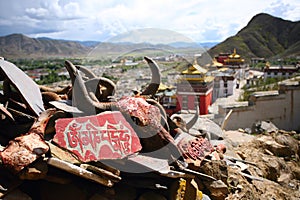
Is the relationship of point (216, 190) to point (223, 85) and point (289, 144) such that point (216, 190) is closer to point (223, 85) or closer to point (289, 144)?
point (289, 144)

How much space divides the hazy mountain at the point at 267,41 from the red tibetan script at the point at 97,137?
60.9m

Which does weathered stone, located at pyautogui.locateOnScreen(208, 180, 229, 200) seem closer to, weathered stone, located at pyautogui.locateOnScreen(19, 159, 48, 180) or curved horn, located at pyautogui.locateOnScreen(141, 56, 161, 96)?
curved horn, located at pyautogui.locateOnScreen(141, 56, 161, 96)

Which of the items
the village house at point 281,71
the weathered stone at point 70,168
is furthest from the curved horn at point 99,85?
the village house at point 281,71

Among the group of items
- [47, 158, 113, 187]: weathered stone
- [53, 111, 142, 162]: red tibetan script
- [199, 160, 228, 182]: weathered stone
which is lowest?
[199, 160, 228, 182]: weathered stone

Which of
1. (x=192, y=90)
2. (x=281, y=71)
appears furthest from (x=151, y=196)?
(x=281, y=71)

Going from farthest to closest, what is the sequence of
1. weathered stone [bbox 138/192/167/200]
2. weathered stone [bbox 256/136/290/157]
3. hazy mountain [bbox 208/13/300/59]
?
1. hazy mountain [bbox 208/13/300/59]
2. weathered stone [bbox 256/136/290/157]
3. weathered stone [bbox 138/192/167/200]

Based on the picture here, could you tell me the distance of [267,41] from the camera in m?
72.0

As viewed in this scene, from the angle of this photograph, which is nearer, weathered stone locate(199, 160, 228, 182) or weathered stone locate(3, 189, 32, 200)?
weathered stone locate(3, 189, 32, 200)

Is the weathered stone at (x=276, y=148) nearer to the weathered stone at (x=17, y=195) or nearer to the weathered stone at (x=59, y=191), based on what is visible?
the weathered stone at (x=59, y=191)

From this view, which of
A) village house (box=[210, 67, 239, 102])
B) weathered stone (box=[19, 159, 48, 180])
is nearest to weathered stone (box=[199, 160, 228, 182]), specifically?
weathered stone (box=[19, 159, 48, 180])

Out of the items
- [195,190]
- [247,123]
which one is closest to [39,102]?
[195,190]

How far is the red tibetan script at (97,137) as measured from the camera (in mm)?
3043

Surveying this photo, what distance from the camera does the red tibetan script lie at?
3043 millimetres

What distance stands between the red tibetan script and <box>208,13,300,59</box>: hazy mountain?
2396 inches
